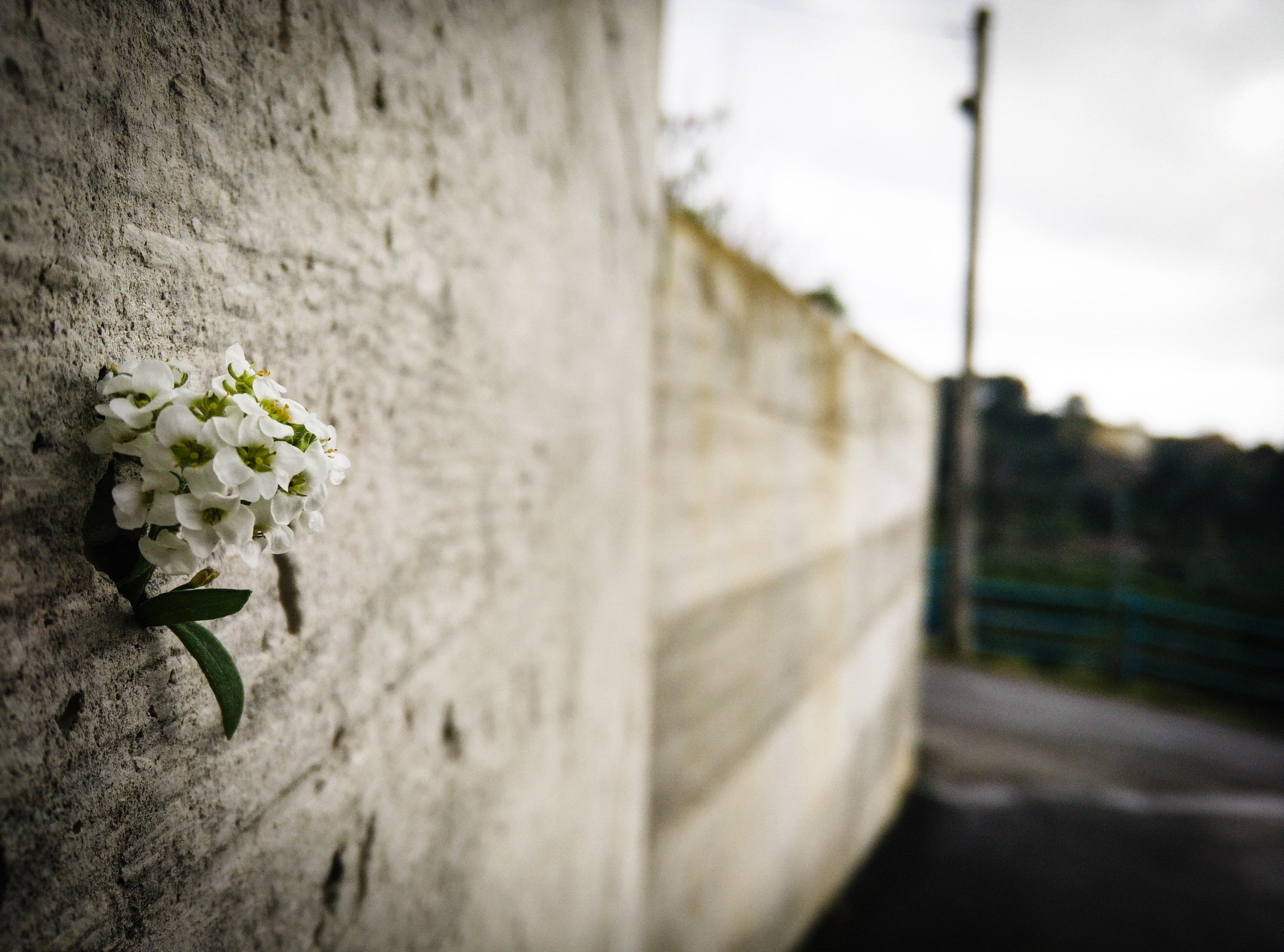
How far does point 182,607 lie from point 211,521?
0.11m

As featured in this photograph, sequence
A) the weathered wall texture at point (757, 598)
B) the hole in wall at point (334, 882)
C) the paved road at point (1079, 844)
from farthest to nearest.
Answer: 1. the paved road at point (1079, 844)
2. the weathered wall texture at point (757, 598)
3. the hole in wall at point (334, 882)

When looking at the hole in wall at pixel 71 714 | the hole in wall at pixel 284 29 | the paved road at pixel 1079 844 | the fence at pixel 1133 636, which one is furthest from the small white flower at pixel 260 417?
the fence at pixel 1133 636

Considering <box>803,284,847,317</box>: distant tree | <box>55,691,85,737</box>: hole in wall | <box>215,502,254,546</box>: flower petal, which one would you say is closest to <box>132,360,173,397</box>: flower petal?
<box>215,502,254,546</box>: flower petal

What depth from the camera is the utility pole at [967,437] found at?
32.4ft

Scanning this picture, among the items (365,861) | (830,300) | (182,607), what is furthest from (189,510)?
(830,300)

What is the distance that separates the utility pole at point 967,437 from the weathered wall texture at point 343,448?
930cm

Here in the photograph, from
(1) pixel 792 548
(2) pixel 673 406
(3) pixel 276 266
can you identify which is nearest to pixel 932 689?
(1) pixel 792 548

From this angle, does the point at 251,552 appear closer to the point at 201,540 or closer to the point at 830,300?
the point at 201,540

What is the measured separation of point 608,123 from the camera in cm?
183

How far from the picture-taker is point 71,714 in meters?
0.63

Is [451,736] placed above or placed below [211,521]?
below

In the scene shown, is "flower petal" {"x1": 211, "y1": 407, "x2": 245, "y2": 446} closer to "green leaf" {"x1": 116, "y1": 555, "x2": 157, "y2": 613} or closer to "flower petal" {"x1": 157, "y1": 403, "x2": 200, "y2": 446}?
"flower petal" {"x1": 157, "y1": 403, "x2": 200, "y2": 446}

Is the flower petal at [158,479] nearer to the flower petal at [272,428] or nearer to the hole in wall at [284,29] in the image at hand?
the flower petal at [272,428]

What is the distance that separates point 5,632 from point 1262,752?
382 inches
